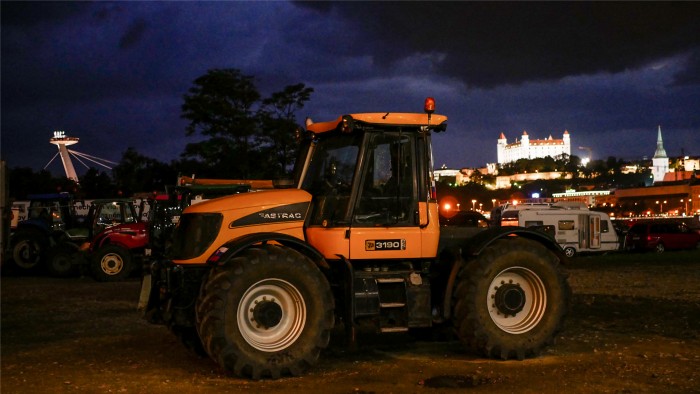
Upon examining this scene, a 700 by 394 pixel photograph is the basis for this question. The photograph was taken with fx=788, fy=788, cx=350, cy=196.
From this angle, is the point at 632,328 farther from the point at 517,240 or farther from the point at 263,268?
the point at 263,268

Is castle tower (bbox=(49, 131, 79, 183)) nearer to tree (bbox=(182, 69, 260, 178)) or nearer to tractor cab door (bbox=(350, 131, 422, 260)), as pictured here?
tree (bbox=(182, 69, 260, 178))

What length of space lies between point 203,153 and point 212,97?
109 inches

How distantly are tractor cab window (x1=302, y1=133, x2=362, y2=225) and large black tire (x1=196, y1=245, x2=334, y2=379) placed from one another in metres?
0.78

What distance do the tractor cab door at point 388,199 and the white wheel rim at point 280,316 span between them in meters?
1.00

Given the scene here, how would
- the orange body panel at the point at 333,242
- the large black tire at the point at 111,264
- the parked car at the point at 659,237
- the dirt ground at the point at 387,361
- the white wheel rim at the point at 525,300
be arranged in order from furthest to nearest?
the parked car at the point at 659,237 → the large black tire at the point at 111,264 → the white wheel rim at the point at 525,300 → the orange body panel at the point at 333,242 → the dirt ground at the point at 387,361

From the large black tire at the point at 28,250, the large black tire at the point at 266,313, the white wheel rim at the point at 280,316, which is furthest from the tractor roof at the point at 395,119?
the large black tire at the point at 28,250

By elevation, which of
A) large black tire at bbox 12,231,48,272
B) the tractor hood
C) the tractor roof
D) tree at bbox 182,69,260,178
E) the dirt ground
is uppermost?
tree at bbox 182,69,260,178

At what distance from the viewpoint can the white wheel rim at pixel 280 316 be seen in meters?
8.83

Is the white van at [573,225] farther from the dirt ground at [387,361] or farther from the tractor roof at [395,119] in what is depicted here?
the tractor roof at [395,119]

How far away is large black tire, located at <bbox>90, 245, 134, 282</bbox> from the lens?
23125 mm

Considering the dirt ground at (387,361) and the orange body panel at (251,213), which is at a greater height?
the orange body panel at (251,213)

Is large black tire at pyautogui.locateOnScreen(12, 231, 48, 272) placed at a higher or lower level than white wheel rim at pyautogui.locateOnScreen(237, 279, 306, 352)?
higher

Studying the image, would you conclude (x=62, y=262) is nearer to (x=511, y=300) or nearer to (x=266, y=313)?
(x=266, y=313)

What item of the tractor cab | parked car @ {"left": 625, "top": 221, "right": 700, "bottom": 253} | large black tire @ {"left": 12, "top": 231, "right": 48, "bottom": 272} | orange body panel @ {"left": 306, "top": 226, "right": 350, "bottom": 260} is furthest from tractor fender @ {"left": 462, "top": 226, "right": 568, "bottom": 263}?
parked car @ {"left": 625, "top": 221, "right": 700, "bottom": 253}
